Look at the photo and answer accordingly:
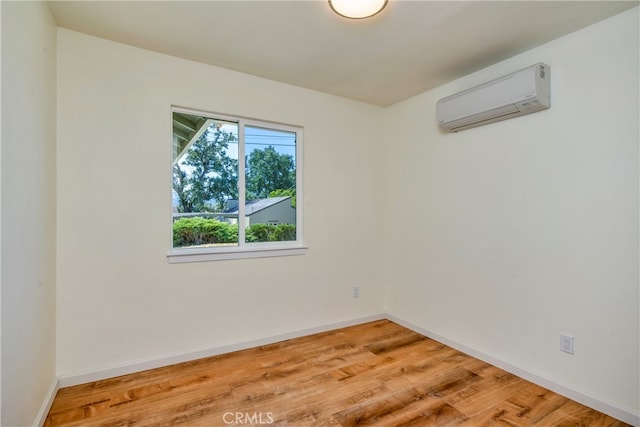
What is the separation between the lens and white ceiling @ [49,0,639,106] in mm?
1890

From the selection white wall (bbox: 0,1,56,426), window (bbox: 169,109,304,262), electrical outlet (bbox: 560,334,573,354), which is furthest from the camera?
window (bbox: 169,109,304,262)

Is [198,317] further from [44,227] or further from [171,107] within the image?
[171,107]

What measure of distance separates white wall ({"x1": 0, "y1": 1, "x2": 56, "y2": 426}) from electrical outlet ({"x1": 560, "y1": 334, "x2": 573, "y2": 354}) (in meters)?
3.04

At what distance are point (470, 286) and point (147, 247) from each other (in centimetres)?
265

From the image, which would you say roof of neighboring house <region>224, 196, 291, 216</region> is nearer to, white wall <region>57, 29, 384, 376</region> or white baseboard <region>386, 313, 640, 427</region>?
white wall <region>57, 29, 384, 376</region>

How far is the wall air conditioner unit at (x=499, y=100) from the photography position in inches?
85.7

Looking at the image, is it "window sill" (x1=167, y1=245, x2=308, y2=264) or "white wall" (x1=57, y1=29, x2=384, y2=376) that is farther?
"window sill" (x1=167, y1=245, x2=308, y2=264)

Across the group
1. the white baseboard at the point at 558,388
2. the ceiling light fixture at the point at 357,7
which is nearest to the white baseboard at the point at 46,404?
the ceiling light fixture at the point at 357,7

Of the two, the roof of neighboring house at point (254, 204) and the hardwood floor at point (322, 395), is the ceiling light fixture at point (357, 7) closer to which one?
the roof of neighboring house at point (254, 204)

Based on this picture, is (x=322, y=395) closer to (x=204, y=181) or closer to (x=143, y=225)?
(x=143, y=225)

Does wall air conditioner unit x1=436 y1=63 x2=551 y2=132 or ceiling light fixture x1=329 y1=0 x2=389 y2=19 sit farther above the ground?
ceiling light fixture x1=329 y1=0 x2=389 y2=19

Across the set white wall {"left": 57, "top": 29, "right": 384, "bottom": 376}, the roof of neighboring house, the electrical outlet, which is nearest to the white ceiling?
white wall {"left": 57, "top": 29, "right": 384, "bottom": 376}

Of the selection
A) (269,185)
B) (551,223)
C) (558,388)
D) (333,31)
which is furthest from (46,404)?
(551,223)

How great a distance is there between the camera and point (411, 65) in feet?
8.60
